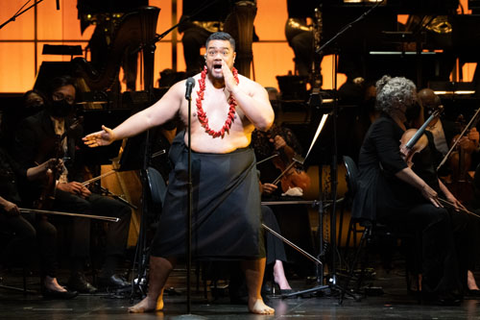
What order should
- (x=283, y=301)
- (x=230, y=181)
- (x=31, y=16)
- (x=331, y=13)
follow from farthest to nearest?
1. (x=31, y=16)
2. (x=331, y=13)
3. (x=283, y=301)
4. (x=230, y=181)

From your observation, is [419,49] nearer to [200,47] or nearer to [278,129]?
[278,129]

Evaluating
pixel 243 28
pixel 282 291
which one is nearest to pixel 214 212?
pixel 282 291

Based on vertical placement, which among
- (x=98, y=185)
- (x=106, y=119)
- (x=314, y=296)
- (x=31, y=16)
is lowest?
(x=314, y=296)

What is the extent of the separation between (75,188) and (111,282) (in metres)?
0.68

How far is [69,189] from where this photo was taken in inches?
254

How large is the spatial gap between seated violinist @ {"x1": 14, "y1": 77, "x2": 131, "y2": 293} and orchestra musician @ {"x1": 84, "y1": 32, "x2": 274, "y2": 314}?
120cm

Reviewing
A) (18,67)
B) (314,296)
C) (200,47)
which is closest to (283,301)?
(314,296)

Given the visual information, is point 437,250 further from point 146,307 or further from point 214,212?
point 146,307

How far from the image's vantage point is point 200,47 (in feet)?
31.4

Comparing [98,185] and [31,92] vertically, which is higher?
[31,92]

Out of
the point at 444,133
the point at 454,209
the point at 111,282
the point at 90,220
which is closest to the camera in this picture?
the point at 454,209

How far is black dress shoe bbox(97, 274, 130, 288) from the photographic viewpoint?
632 centimetres

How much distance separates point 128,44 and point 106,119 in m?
2.17

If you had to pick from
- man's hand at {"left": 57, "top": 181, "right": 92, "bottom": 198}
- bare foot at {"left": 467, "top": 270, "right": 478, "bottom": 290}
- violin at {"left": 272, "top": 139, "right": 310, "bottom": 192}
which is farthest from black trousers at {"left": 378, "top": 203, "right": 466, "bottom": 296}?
man's hand at {"left": 57, "top": 181, "right": 92, "bottom": 198}
